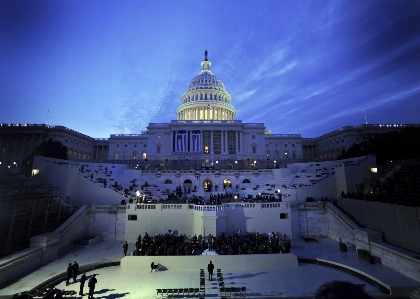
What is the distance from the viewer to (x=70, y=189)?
104ft

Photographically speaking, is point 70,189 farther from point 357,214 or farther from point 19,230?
point 357,214

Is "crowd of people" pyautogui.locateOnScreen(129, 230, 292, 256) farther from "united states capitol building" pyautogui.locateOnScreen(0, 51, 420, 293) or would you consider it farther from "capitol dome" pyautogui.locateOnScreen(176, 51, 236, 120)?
"capitol dome" pyautogui.locateOnScreen(176, 51, 236, 120)

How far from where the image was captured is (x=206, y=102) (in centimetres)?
8875

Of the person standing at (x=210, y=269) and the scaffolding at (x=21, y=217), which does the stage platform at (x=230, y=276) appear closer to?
the person standing at (x=210, y=269)

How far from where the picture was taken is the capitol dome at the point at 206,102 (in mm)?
88438

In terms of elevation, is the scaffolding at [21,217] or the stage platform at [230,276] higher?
the scaffolding at [21,217]

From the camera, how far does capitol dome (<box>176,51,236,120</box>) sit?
8844 centimetres

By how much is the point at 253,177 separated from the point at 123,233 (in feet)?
89.4

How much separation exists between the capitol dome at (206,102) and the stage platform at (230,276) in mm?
69813

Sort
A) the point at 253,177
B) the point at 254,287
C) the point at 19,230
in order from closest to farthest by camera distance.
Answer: the point at 254,287 → the point at 19,230 → the point at 253,177

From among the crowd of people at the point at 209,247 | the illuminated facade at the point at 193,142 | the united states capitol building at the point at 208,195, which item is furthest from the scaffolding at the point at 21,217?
the illuminated facade at the point at 193,142

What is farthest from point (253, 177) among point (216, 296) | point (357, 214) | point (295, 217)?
point (216, 296)

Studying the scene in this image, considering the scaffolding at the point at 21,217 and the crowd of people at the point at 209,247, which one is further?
the crowd of people at the point at 209,247

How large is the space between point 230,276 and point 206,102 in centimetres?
7662
